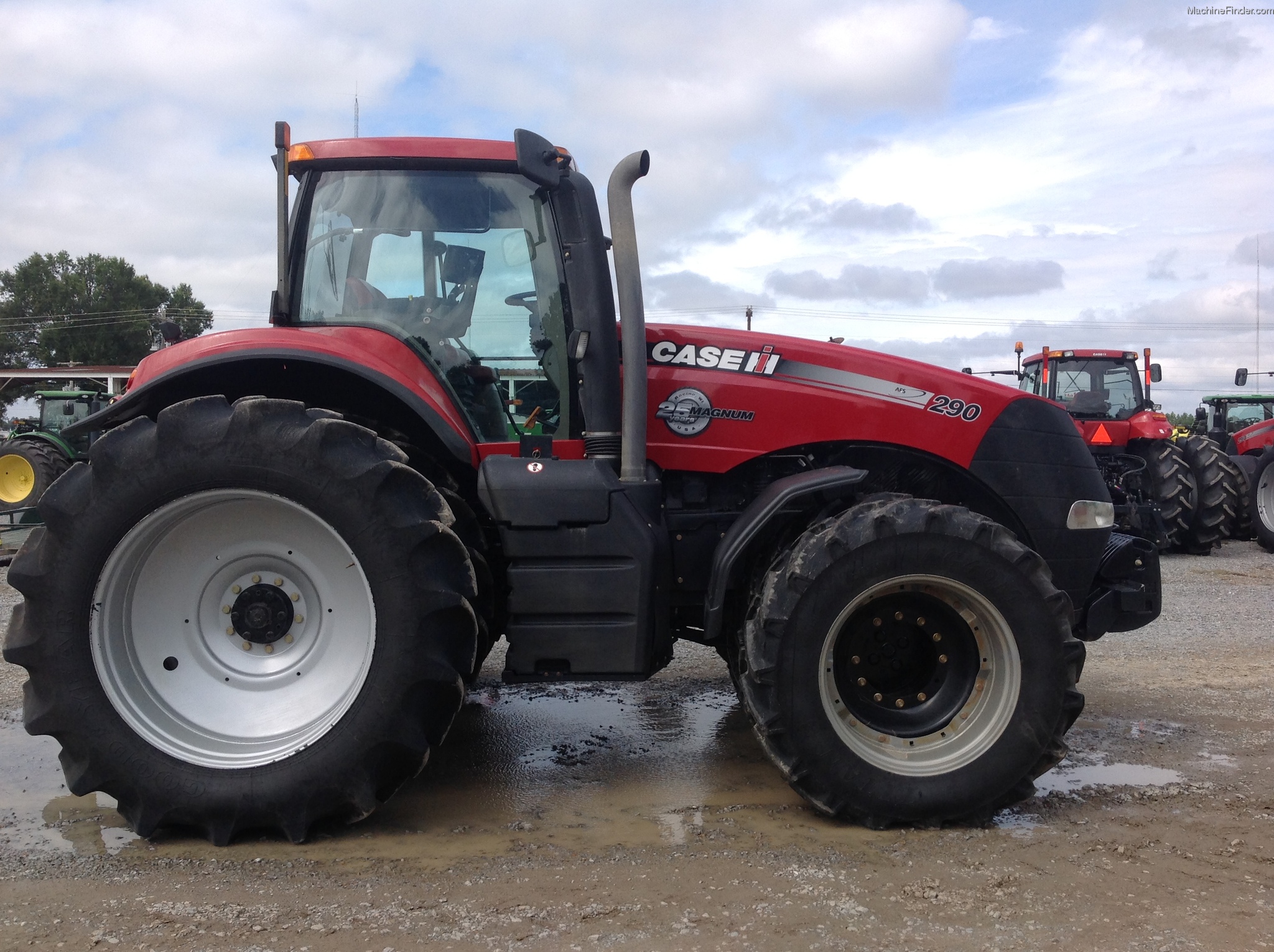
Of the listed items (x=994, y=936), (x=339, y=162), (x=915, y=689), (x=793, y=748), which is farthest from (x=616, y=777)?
(x=339, y=162)

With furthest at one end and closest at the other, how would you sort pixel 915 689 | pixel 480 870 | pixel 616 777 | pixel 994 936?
pixel 616 777 → pixel 915 689 → pixel 480 870 → pixel 994 936

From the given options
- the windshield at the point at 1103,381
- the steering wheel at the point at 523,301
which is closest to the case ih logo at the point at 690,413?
the steering wheel at the point at 523,301

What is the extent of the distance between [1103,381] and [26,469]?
15.0 m

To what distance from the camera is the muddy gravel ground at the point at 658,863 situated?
8.60 feet

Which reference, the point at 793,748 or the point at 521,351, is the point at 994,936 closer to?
the point at 793,748

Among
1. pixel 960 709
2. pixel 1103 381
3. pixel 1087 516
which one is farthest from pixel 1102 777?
pixel 1103 381

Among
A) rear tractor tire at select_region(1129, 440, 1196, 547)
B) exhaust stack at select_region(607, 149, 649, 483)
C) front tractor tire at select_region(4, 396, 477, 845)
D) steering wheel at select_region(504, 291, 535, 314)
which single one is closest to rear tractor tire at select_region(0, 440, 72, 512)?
front tractor tire at select_region(4, 396, 477, 845)

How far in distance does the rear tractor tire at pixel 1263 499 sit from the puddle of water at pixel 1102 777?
9441 millimetres

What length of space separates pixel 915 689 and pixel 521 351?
1.92 meters

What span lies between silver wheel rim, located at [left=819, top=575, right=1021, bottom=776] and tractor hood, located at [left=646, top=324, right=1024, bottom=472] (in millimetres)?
689

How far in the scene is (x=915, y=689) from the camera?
3562 mm

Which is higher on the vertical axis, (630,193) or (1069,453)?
(630,193)

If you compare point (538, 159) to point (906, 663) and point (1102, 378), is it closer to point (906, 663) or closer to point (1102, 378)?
point (906, 663)

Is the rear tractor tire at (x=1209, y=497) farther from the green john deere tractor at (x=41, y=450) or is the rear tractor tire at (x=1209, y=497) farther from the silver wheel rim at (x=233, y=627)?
the green john deere tractor at (x=41, y=450)
